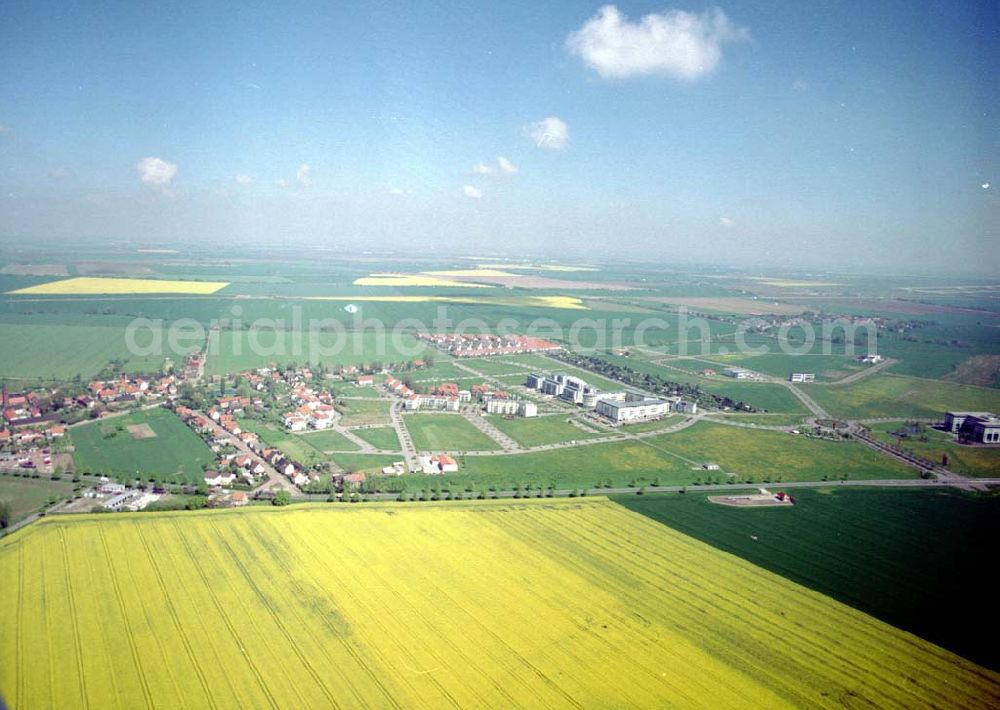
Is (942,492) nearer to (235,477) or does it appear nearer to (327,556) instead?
(327,556)

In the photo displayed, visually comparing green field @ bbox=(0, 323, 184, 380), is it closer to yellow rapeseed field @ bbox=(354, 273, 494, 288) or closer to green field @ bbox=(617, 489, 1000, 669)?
green field @ bbox=(617, 489, 1000, 669)

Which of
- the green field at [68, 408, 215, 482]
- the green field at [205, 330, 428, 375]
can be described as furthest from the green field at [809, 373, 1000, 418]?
the green field at [68, 408, 215, 482]

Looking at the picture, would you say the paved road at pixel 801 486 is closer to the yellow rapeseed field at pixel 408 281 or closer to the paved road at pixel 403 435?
the paved road at pixel 403 435

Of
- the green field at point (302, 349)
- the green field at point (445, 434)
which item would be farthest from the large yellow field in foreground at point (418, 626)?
the green field at point (302, 349)

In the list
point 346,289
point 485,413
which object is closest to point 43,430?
point 485,413

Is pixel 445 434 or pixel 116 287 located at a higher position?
pixel 116 287

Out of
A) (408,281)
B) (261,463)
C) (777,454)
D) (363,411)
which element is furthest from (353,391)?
(408,281)

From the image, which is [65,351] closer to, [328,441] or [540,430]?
[328,441]
